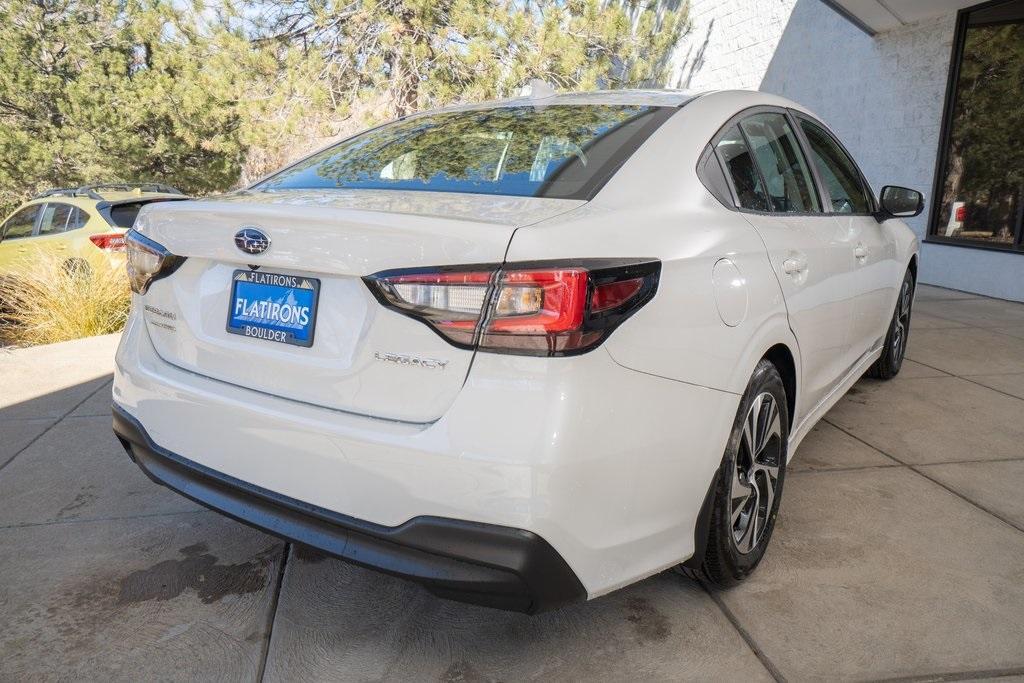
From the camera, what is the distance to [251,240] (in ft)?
6.48

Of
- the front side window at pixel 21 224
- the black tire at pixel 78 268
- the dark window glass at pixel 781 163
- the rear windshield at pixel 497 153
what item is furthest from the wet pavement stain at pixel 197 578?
the front side window at pixel 21 224

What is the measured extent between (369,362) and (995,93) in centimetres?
963

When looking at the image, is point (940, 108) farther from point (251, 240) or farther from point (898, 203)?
point (251, 240)

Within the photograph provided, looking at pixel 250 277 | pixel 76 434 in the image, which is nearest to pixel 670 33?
pixel 76 434

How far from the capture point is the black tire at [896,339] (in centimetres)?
474

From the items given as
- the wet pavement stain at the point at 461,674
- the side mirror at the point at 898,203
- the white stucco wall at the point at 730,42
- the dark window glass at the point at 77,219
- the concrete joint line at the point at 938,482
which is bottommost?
the wet pavement stain at the point at 461,674

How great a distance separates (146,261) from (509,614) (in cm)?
153

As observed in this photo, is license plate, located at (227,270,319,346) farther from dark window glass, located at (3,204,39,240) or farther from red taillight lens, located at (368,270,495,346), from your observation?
dark window glass, located at (3,204,39,240)

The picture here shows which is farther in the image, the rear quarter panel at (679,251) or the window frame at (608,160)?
the window frame at (608,160)

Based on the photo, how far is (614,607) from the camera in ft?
7.93

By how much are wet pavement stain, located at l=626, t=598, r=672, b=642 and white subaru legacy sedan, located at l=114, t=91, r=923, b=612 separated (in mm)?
216

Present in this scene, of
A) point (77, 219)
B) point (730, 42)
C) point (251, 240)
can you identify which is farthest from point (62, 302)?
point (730, 42)

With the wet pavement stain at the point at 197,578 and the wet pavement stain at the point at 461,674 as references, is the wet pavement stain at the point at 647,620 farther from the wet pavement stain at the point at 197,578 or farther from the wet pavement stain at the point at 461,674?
the wet pavement stain at the point at 197,578

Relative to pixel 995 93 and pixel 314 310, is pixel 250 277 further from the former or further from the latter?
pixel 995 93
